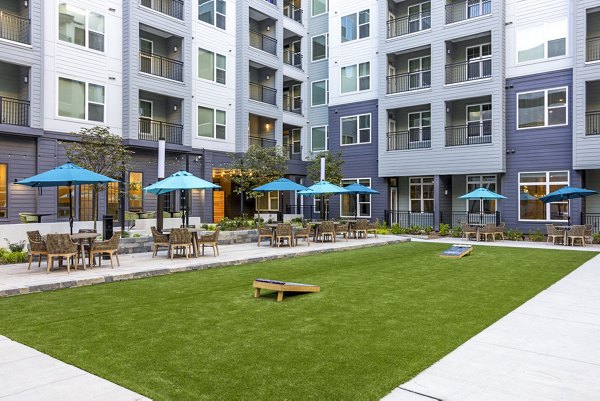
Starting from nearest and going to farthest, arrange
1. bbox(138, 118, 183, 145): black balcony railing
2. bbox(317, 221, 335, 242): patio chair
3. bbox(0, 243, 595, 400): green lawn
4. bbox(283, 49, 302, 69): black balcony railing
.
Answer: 1. bbox(0, 243, 595, 400): green lawn
2. bbox(317, 221, 335, 242): patio chair
3. bbox(138, 118, 183, 145): black balcony railing
4. bbox(283, 49, 302, 69): black balcony railing

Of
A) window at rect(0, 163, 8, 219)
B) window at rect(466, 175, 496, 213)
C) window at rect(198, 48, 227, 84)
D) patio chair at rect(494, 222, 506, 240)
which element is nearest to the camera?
window at rect(0, 163, 8, 219)

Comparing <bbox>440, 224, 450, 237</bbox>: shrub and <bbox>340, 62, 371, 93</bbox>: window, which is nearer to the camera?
<bbox>440, 224, 450, 237</bbox>: shrub

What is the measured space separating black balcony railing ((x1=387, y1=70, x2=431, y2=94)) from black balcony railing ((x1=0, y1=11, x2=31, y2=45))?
57.4 ft

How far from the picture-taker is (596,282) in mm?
9297

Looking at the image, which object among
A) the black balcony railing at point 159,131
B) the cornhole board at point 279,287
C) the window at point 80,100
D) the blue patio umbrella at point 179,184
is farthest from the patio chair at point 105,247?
the black balcony railing at point 159,131

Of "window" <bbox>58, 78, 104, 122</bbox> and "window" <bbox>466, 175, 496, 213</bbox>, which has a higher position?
"window" <bbox>58, 78, 104, 122</bbox>

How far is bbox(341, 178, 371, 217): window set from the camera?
1044 inches

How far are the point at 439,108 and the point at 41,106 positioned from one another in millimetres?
18299

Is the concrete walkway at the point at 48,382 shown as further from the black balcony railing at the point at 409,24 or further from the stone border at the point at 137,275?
the black balcony railing at the point at 409,24

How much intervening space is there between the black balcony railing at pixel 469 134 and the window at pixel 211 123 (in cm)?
1221

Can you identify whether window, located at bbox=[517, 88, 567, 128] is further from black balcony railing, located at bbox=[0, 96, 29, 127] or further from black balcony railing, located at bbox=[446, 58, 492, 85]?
black balcony railing, located at bbox=[0, 96, 29, 127]

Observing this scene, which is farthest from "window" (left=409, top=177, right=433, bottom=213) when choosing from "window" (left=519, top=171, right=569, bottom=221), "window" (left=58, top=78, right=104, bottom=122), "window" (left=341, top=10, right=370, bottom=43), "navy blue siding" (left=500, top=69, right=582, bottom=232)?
"window" (left=58, top=78, right=104, bottom=122)

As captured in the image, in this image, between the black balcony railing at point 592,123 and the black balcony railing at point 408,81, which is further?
the black balcony railing at point 408,81

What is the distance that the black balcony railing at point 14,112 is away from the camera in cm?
1652
